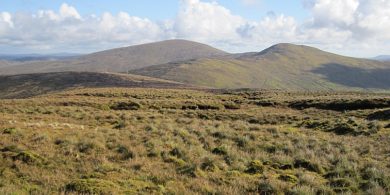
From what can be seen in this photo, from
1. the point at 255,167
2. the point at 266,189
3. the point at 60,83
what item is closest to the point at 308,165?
the point at 255,167

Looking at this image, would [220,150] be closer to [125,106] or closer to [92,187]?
[92,187]

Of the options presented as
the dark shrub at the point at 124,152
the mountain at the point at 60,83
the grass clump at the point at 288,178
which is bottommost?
the mountain at the point at 60,83

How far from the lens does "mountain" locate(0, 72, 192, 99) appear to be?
97.8m

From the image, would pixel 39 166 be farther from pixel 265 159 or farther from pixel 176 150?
pixel 265 159

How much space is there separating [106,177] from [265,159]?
6.36 m

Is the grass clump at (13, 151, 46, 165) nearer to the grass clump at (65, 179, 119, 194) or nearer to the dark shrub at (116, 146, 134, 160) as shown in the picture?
the dark shrub at (116, 146, 134, 160)

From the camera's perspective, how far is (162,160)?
47.6ft

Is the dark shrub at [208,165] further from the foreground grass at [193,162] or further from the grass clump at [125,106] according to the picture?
the grass clump at [125,106]

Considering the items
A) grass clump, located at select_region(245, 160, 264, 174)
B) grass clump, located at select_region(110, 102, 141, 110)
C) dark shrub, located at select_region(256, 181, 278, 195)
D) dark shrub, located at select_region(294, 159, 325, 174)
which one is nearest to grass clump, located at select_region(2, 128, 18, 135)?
grass clump, located at select_region(245, 160, 264, 174)

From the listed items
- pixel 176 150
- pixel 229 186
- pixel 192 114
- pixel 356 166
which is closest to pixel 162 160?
pixel 176 150

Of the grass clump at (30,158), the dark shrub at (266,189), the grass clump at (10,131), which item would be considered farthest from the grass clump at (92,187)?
the grass clump at (10,131)

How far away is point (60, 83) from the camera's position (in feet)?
352

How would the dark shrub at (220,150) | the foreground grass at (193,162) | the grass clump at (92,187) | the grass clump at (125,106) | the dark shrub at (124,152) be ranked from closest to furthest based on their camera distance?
1. the grass clump at (92,187)
2. the foreground grass at (193,162)
3. the dark shrub at (124,152)
4. the dark shrub at (220,150)
5. the grass clump at (125,106)

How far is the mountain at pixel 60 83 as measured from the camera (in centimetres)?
9781
